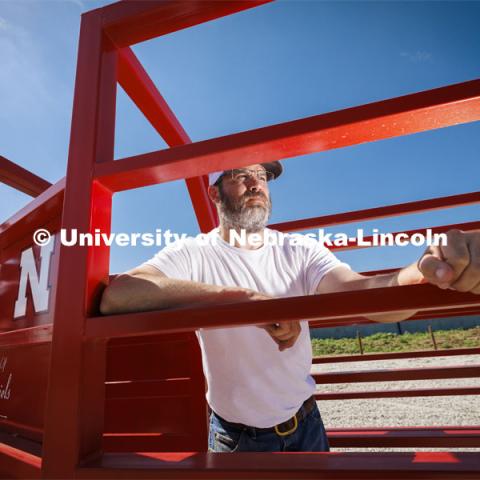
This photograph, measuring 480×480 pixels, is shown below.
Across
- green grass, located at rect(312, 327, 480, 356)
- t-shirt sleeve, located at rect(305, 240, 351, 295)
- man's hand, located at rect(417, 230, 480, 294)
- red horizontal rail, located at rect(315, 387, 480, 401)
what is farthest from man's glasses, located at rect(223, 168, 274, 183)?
green grass, located at rect(312, 327, 480, 356)

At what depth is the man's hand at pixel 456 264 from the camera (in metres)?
0.65

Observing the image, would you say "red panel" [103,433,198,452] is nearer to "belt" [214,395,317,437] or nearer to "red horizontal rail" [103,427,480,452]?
"red horizontal rail" [103,427,480,452]

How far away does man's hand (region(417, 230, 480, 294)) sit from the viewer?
2.13 ft

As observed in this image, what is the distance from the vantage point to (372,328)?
24328 millimetres

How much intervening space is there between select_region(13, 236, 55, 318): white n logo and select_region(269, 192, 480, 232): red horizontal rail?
1.41m

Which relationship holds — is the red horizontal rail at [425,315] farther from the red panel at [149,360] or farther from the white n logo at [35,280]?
the white n logo at [35,280]

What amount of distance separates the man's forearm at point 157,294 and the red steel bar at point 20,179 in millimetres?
1515

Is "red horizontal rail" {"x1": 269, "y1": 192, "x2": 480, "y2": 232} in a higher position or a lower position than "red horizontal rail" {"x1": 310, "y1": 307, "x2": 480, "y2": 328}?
higher

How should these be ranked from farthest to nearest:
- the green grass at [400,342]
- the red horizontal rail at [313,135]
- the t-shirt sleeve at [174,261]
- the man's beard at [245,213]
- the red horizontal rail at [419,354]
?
the green grass at [400,342] → the red horizontal rail at [419,354] → the man's beard at [245,213] → the t-shirt sleeve at [174,261] → the red horizontal rail at [313,135]

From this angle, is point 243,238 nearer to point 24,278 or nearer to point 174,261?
point 174,261

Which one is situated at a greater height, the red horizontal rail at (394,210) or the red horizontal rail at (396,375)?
the red horizontal rail at (394,210)

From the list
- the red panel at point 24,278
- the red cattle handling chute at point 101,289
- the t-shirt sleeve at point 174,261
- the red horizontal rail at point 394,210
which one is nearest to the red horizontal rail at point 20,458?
the red cattle handling chute at point 101,289

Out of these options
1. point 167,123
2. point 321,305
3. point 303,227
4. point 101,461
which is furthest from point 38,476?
point 303,227

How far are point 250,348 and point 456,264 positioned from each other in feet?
3.87
